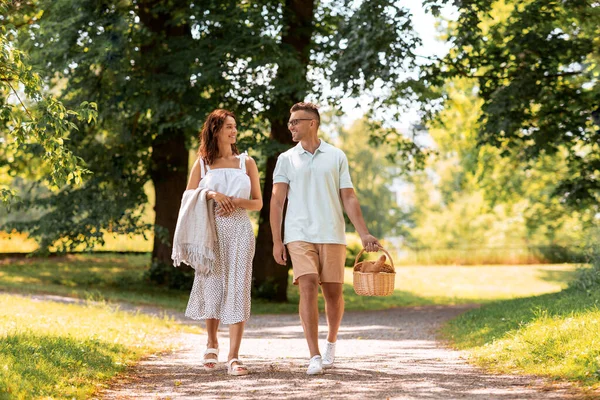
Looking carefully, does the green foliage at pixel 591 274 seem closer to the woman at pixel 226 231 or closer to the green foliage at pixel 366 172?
the woman at pixel 226 231

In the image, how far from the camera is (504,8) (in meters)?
28.8

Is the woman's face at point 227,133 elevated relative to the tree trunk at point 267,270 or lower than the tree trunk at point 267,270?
elevated

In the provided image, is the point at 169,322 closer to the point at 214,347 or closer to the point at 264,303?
the point at 214,347

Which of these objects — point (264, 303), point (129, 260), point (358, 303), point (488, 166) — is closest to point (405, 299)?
point (358, 303)

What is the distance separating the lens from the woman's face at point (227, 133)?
809cm

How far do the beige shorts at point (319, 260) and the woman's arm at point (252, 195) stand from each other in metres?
0.60

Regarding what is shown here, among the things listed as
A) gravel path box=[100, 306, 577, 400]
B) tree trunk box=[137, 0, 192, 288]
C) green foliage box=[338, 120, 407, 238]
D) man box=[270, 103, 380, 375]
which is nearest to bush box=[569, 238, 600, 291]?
gravel path box=[100, 306, 577, 400]

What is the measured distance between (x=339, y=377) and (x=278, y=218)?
58.0 inches

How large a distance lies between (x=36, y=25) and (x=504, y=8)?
51.1 ft

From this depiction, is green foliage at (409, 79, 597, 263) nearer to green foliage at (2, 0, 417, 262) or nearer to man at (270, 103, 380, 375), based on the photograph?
green foliage at (2, 0, 417, 262)

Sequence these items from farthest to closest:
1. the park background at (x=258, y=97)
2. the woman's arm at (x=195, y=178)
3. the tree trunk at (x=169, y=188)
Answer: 1. the tree trunk at (x=169, y=188)
2. the park background at (x=258, y=97)
3. the woman's arm at (x=195, y=178)

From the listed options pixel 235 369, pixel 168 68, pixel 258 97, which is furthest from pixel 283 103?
pixel 235 369

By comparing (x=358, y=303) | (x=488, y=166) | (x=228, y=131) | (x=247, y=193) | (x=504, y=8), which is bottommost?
(x=358, y=303)

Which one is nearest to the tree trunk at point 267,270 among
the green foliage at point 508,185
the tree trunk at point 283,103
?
the tree trunk at point 283,103
